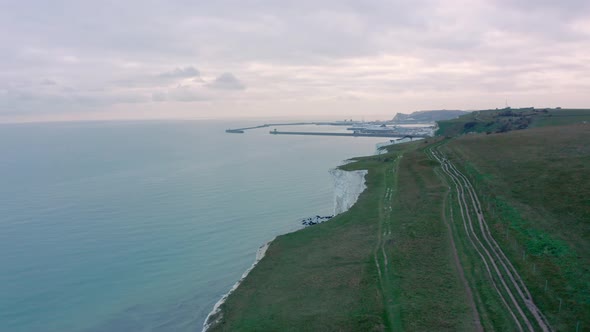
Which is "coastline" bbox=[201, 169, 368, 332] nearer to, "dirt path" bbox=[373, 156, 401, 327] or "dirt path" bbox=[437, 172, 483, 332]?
"dirt path" bbox=[373, 156, 401, 327]

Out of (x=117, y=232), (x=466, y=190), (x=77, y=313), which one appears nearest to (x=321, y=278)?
(x=77, y=313)

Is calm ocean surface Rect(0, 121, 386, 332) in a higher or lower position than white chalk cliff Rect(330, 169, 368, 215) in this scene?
lower

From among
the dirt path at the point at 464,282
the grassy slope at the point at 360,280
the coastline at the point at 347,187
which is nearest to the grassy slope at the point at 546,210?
the dirt path at the point at 464,282

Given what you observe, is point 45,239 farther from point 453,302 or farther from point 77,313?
point 453,302

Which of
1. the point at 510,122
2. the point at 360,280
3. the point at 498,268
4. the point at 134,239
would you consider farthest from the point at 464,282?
the point at 510,122

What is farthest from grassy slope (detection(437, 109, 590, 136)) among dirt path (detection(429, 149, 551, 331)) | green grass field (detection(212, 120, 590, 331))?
dirt path (detection(429, 149, 551, 331))

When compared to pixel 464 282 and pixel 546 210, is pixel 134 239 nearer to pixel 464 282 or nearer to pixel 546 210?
pixel 464 282

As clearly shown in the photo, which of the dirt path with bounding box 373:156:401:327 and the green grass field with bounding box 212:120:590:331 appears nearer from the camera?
the green grass field with bounding box 212:120:590:331
